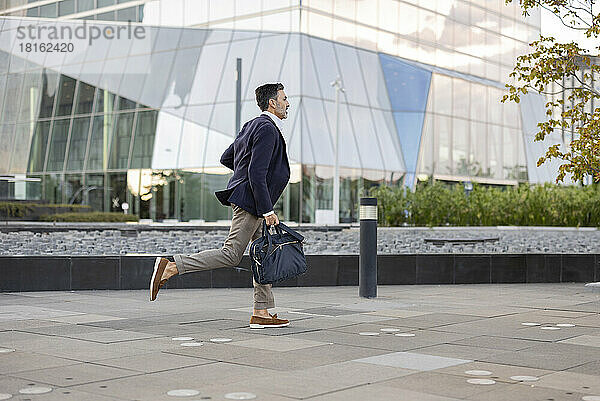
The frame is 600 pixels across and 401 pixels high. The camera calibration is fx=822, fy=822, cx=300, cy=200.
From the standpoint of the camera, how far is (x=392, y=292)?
1064cm

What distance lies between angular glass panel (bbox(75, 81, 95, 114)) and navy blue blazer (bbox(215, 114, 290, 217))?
31.7m

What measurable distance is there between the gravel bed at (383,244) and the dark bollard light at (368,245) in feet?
11.6

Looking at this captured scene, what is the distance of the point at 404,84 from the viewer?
120ft

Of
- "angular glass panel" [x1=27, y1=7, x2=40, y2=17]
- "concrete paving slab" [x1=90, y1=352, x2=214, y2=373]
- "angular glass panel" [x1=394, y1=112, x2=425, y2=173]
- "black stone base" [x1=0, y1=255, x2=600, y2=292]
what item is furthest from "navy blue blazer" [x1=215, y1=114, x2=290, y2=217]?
"angular glass panel" [x1=27, y1=7, x2=40, y2=17]

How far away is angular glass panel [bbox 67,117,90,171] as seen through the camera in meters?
37.1

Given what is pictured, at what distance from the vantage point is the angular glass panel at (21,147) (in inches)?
1540

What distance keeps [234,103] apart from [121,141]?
20.3 ft

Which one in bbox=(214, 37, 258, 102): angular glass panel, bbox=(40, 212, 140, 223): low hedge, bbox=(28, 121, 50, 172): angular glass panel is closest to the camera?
bbox=(40, 212, 140, 223): low hedge

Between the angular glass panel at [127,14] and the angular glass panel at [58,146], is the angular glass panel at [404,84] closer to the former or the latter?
the angular glass panel at [127,14]

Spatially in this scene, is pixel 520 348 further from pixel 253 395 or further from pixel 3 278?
pixel 3 278

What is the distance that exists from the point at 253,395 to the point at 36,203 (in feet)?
109

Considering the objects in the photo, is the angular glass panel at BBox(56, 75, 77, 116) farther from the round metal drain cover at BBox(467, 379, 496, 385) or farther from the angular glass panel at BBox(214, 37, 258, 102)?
the round metal drain cover at BBox(467, 379, 496, 385)

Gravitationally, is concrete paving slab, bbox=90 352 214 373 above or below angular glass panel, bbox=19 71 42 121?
below

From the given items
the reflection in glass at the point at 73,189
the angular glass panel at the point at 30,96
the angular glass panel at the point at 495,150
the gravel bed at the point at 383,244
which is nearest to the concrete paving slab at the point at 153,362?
the gravel bed at the point at 383,244
